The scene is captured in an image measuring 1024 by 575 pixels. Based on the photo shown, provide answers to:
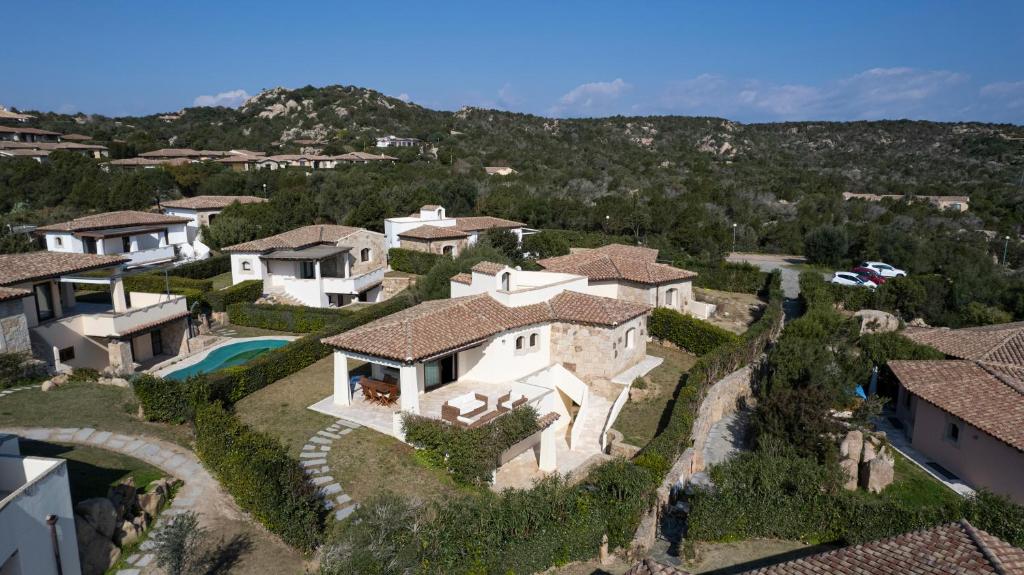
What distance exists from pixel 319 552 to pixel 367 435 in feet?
20.5

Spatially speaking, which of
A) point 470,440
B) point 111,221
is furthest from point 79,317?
point 111,221

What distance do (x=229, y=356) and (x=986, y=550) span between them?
28.3 m

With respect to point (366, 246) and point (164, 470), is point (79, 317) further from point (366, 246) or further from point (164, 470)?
point (366, 246)

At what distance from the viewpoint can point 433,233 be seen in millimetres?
45031

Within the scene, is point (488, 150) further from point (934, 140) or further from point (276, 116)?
point (934, 140)

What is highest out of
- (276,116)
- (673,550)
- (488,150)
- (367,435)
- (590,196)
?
(276,116)

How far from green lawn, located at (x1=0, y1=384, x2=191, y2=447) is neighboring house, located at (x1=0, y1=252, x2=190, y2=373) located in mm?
4967

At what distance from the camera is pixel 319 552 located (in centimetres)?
1219

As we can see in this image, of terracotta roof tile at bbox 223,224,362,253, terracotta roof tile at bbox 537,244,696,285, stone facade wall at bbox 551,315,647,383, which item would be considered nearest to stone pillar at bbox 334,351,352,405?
stone facade wall at bbox 551,315,647,383

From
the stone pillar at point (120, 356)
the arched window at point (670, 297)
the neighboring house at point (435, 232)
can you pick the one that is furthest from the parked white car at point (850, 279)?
the stone pillar at point (120, 356)

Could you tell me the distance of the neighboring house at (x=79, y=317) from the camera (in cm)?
2377

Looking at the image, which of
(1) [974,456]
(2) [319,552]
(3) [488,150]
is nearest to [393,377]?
(2) [319,552]

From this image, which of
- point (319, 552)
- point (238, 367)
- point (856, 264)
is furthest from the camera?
point (856, 264)

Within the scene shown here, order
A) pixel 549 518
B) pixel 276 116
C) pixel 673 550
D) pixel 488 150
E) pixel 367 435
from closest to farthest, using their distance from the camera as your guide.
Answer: pixel 549 518 < pixel 673 550 < pixel 367 435 < pixel 488 150 < pixel 276 116
